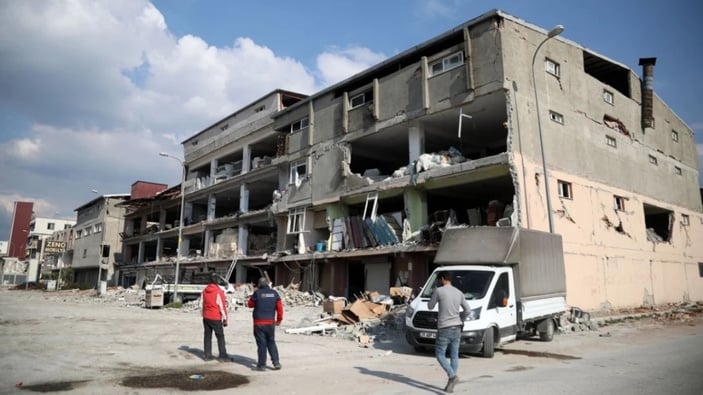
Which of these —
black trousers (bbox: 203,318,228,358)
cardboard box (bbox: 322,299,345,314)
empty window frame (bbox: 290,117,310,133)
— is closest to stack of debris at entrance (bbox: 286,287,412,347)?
cardboard box (bbox: 322,299,345,314)

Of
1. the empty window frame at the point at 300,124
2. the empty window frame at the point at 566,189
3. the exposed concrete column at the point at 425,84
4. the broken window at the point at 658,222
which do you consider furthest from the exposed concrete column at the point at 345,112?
the broken window at the point at 658,222

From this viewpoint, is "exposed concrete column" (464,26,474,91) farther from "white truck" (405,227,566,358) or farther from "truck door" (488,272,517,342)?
"truck door" (488,272,517,342)

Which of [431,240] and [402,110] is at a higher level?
[402,110]

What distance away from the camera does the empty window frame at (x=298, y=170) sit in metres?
27.9

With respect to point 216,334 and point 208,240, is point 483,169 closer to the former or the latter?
point 216,334

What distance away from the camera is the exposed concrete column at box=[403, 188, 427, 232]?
21.2 metres

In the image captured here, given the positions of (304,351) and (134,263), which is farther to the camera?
(134,263)

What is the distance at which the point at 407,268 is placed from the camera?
2175cm

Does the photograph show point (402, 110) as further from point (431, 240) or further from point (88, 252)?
point (88, 252)

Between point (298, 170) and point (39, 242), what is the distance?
75.9m

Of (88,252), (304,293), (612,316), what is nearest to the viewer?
(612,316)

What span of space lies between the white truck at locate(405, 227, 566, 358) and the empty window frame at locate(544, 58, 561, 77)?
1019 cm

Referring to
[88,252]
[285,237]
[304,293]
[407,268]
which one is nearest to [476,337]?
[407,268]

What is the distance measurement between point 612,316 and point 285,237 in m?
18.1
